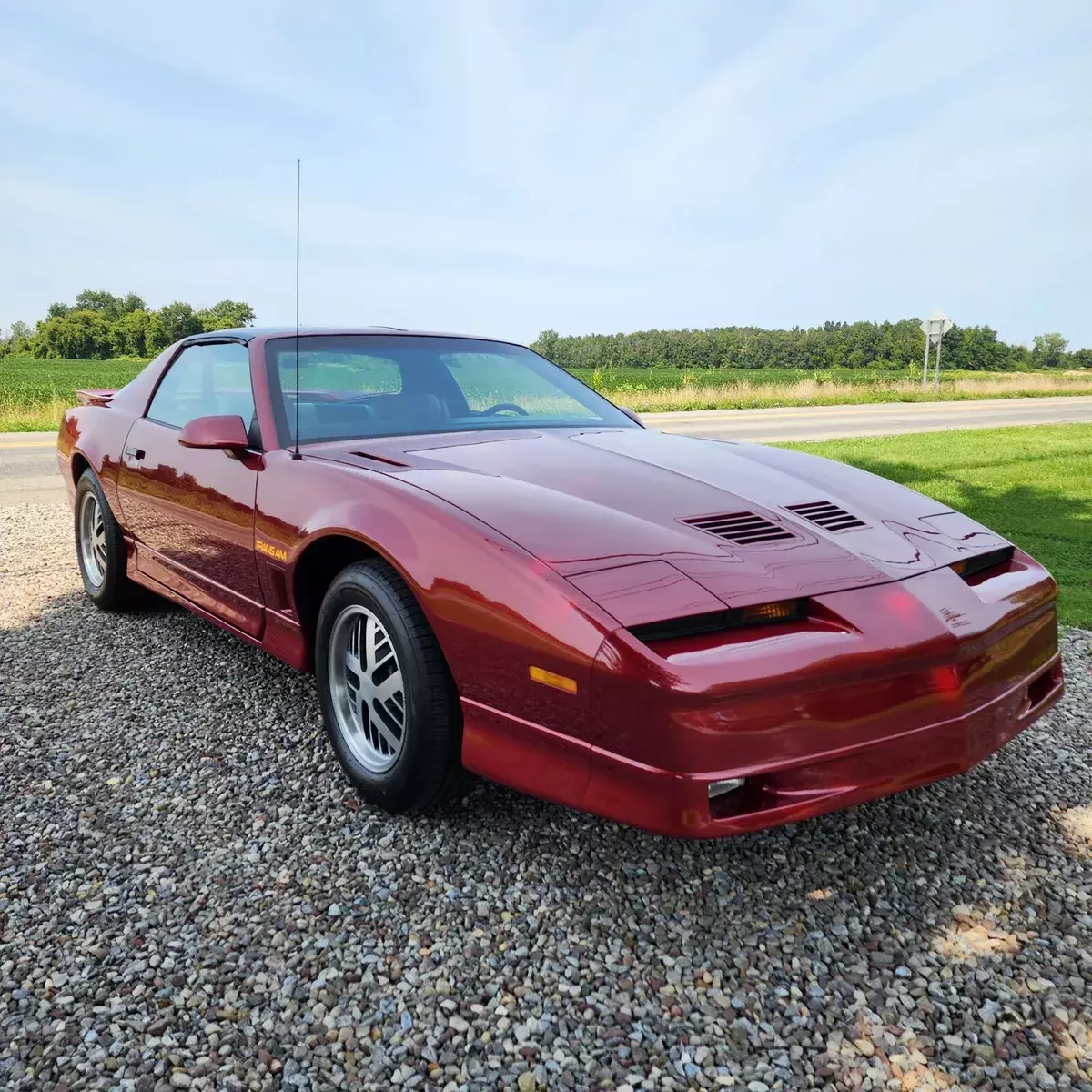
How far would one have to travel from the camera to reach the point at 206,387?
148 inches

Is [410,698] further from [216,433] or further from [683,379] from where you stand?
[683,379]

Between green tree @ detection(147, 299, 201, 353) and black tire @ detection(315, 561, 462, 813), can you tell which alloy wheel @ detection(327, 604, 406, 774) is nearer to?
black tire @ detection(315, 561, 462, 813)

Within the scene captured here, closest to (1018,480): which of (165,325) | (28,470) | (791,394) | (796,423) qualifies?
(796,423)

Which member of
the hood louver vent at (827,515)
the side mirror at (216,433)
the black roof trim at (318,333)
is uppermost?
the black roof trim at (318,333)

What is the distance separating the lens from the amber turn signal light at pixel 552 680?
1.92 meters

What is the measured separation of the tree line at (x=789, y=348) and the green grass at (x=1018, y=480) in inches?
1852

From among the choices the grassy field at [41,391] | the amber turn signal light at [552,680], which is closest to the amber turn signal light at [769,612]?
the amber turn signal light at [552,680]

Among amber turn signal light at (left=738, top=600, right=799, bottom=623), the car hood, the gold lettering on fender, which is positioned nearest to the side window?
the gold lettering on fender

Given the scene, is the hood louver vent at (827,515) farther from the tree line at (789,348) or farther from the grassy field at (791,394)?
the tree line at (789,348)

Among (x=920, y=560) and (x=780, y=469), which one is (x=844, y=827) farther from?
(x=780, y=469)

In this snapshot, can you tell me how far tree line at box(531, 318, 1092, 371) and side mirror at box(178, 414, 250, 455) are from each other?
5714 centimetres

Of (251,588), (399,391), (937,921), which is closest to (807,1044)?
(937,921)

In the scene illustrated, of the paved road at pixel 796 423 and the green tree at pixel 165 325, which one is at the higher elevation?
the green tree at pixel 165 325

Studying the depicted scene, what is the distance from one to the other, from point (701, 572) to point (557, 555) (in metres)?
0.32
